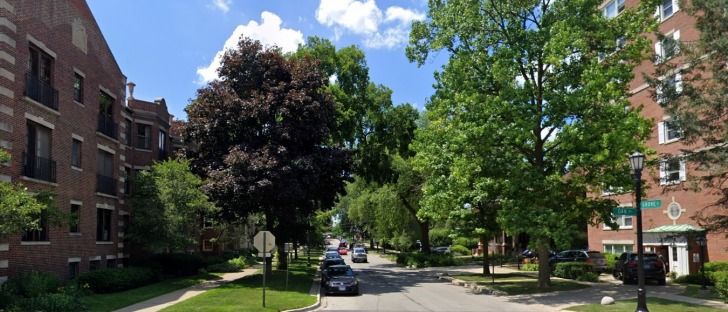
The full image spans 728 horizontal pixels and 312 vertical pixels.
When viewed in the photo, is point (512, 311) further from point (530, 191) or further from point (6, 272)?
point (6, 272)

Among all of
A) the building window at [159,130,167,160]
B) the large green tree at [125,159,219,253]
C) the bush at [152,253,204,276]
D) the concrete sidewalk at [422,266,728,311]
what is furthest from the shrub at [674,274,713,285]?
the building window at [159,130,167,160]

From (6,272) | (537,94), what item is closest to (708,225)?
(537,94)

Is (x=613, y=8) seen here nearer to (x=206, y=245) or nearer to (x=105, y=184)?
(x=105, y=184)

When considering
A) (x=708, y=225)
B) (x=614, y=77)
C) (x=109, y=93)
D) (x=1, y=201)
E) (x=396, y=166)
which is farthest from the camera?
(x=396, y=166)

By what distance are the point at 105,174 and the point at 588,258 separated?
27.9 meters

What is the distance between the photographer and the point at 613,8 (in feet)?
121

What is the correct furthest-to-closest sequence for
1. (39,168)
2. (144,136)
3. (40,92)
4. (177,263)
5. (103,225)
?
(144,136)
(177,263)
(103,225)
(40,92)
(39,168)

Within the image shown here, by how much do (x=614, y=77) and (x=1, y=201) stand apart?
846 inches

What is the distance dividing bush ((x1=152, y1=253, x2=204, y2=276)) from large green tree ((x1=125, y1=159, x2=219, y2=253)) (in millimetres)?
2678

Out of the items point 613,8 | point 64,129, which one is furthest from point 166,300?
point 613,8

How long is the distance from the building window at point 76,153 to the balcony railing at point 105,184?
2208 mm

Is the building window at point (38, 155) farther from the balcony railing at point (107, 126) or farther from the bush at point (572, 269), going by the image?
the bush at point (572, 269)

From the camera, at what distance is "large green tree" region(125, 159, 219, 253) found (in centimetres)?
2795

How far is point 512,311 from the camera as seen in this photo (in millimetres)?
18188
